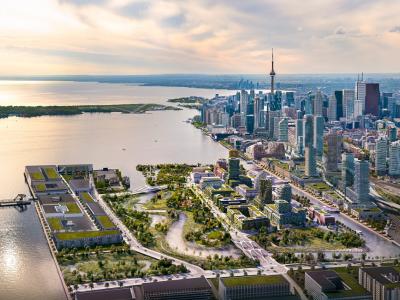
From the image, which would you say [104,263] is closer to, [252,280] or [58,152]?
[252,280]

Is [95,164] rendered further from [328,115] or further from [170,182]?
[328,115]

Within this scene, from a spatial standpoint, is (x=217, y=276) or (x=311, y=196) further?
(x=311, y=196)

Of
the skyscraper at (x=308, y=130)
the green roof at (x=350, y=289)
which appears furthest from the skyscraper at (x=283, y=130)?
the green roof at (x=350, y=289)

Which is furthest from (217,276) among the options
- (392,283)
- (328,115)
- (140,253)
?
(328,115)

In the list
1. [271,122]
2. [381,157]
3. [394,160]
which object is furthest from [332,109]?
[394,160]

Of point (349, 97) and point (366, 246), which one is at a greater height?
point (349, 97)

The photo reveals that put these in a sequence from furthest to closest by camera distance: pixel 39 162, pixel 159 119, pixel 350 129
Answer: pixel 159 119
pixel 350 129
pixel 39 162

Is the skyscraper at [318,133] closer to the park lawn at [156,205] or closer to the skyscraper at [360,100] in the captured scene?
the park lawn at [156,205]

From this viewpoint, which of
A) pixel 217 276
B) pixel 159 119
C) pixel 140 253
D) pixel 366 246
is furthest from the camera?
pixel 159 119
